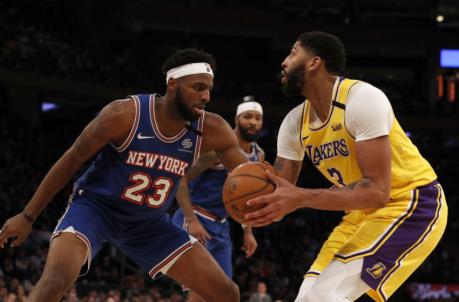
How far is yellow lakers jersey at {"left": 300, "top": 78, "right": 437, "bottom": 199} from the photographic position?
16.7 feet

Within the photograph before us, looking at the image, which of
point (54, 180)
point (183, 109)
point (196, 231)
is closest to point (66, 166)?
point (54, 180)

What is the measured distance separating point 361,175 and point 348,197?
80 centimetres

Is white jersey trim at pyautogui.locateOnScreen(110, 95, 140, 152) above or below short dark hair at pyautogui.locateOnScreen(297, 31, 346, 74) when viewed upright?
below

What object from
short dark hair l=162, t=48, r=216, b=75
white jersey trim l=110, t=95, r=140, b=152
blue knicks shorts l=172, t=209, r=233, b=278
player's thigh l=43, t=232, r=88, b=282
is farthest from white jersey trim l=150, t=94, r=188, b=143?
blue knicks shorts l=172, t=209, r=233, b=278

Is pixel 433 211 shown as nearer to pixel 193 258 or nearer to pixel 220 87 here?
pixel 193 258

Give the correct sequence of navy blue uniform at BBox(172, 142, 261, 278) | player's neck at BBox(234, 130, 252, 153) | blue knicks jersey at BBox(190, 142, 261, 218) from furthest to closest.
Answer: player's neck at BBox(234, 130, 252, 153), blue knicks jersey at BBox(190, 142, 261, 218), navy blue uniform at BBox(172, 142, 261, 278)

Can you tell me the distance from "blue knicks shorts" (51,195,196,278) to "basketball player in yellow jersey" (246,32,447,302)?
3.97 feet

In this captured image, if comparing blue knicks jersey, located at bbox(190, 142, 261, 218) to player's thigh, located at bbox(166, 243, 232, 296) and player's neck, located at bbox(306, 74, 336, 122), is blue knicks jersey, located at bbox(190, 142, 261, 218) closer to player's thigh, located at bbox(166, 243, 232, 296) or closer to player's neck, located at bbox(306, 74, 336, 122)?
player's thigh, located at bbox(166, 243, 232, 296)

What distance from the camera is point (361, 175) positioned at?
16.9 ft

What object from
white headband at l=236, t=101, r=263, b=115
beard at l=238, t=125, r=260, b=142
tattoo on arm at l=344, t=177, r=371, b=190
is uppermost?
white headband at l=236, t=101, r=263, b=115

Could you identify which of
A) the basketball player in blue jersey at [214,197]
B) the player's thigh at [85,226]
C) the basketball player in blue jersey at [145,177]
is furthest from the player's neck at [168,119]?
the basketball player in blue jersey at [214,197]

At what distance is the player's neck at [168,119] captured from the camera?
588 cm

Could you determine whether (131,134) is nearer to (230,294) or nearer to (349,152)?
(230,294)

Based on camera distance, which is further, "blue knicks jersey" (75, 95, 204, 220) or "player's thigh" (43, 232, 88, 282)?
"blue knicks jersey" (75, 95, 204, 220)
